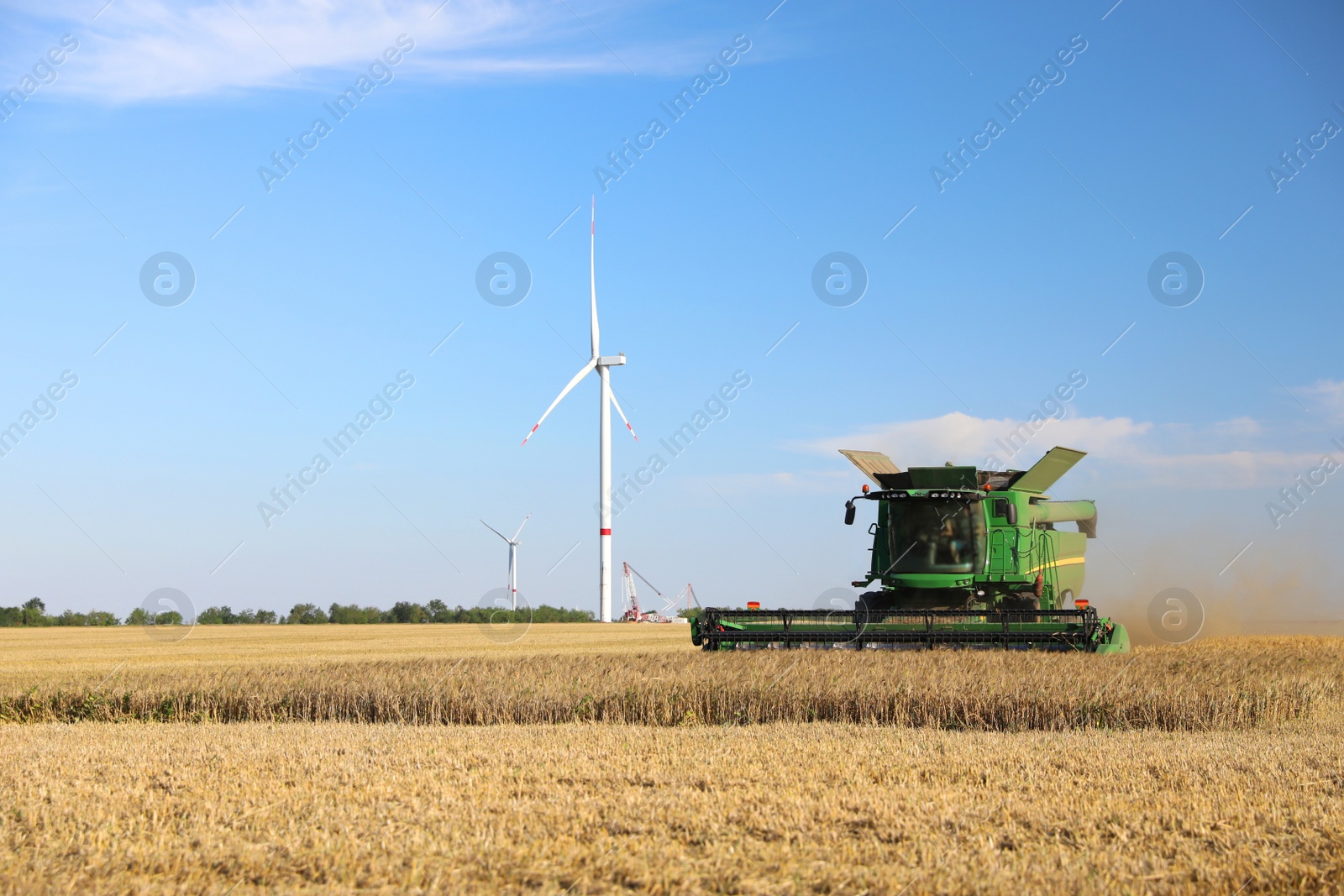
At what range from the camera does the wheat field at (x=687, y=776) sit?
7.24 m

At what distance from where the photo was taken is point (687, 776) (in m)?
10.2

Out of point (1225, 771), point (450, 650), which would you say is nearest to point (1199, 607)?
point (450, 650)

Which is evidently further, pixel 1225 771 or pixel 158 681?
pixel 158 681

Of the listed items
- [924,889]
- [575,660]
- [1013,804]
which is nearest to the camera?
[924,889]

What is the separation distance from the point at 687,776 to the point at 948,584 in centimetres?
1100

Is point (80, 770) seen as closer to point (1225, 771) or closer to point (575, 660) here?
point (575, 660)

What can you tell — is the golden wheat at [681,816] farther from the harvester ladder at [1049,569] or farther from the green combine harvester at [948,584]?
the harvester ladder at [1049,569]

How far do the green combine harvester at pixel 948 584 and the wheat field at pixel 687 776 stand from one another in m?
1.10

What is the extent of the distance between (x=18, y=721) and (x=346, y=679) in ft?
17.0

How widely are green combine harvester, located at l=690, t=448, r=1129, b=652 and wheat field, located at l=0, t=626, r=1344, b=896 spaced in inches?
43.3

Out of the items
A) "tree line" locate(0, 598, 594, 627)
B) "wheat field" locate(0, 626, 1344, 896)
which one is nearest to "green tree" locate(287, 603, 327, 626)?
"tree line" locate(0, 598, 594, 627)

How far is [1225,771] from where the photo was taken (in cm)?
1034

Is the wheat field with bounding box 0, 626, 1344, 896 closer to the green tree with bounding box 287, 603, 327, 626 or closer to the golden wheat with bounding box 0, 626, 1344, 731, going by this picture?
the golden wheat with bounding box 0, 626, 1344, 731

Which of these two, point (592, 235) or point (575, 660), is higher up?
point (592, 235)
